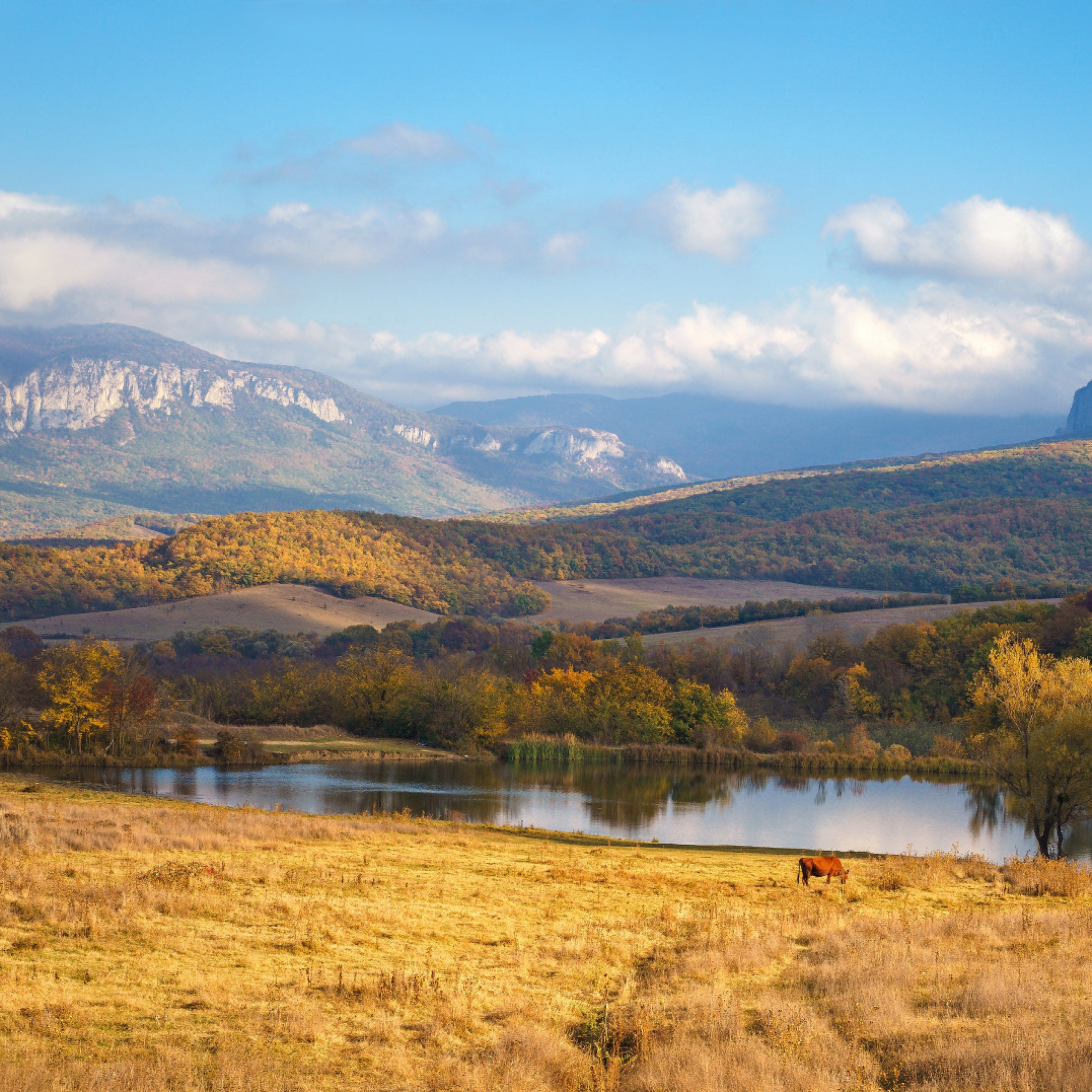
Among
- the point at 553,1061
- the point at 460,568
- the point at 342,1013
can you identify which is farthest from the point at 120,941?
the point at 460,568

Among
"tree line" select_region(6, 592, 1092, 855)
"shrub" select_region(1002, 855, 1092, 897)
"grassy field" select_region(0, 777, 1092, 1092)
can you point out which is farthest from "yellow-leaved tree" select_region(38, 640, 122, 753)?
"shrub" select_region(1002, 855, 1092, 897)

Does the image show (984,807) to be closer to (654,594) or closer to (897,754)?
(897,754)

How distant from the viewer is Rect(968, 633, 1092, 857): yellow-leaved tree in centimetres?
3269

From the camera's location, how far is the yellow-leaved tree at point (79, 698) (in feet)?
162

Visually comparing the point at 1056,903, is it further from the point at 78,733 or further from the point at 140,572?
the point at 140,572

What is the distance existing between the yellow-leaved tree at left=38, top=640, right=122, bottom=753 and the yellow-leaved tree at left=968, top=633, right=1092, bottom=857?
1512 inches

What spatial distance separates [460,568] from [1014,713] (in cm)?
14898

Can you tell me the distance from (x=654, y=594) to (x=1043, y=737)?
14113 centimetres

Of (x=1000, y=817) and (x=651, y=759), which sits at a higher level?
(x=1000, y=817)

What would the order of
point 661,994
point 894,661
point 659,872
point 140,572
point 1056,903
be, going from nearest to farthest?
1. point 661,994
2. point 1056,903
3. point 659,872
4. point 894,661
5. point 140,572

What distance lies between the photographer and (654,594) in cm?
17400

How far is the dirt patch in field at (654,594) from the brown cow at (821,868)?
12617 cm

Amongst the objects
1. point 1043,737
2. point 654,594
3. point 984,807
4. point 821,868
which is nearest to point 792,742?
point 984,807

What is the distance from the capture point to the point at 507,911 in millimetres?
17594
